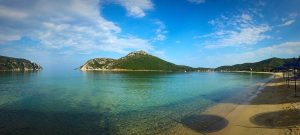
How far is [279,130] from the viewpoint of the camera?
20.7 metres

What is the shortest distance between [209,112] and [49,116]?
21158 mm

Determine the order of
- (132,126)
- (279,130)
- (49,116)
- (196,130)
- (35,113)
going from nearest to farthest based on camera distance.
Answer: (279,130)
(196,130)
(132,126)
(49,116)
(35,113)

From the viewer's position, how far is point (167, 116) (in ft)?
97.1

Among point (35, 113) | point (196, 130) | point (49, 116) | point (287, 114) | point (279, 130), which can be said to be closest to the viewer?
point (279, 130)

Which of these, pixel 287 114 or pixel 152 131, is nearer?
pixel 152 131

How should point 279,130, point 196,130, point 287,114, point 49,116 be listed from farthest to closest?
point 49,116, point 287,114, point 196,130, point 279,130

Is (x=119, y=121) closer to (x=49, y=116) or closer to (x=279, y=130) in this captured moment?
(x=49, y=116)

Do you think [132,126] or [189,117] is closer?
[132,126]

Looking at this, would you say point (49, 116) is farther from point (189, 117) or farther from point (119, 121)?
point (189, 117)

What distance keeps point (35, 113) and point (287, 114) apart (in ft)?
103

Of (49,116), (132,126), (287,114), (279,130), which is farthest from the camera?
(49,116)

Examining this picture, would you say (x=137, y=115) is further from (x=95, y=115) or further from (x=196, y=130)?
Answer: (x=196, y=130)

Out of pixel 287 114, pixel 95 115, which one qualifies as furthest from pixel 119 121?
pixel 287 114

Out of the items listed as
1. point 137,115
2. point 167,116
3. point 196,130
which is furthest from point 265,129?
point 137,115
